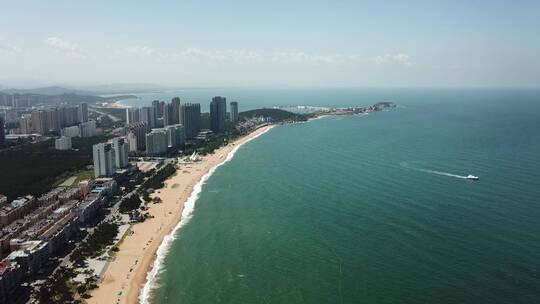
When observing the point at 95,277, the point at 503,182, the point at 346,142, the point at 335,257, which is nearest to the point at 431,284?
the point at 335,257

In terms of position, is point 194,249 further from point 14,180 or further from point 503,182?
point 503,182

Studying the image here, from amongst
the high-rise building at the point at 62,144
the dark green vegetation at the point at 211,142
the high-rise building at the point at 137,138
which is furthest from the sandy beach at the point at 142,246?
the high-rise building at the point at 62,144

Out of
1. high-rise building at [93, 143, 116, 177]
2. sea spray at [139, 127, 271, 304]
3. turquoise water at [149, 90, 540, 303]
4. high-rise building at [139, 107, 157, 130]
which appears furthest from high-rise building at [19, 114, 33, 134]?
sea spray at [139, 127, 271, 304]

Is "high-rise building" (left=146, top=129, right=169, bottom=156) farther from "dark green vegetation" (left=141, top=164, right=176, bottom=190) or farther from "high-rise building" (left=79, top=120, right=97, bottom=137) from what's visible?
"high-rise building" (left=79, top=120, right=97, bottom=137)

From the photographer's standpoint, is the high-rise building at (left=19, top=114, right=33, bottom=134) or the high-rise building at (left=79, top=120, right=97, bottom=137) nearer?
the high-rise building at (left=79, top=120, right=97, bottom=137)

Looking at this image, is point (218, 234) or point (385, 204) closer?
point (218, 234)

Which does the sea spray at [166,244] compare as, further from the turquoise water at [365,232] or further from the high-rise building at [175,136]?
the high-rise building at [175,136]
